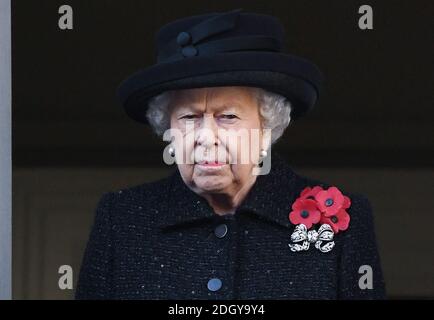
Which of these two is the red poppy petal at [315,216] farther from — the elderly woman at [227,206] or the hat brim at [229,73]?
the hat brim at [229,73]

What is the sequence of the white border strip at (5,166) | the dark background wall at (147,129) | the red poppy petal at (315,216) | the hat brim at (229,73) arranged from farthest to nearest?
1. the white border strip at (5,166)
2. the dark background wall at (147,129)
3. the red poppy petal at (315,216)
4. the hat brim at (229,73)

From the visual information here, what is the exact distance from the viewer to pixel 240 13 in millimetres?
3188

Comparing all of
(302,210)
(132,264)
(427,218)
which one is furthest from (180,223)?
(427,218)

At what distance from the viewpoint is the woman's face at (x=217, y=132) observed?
3.12 meters

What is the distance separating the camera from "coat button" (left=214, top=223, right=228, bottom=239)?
123 inches

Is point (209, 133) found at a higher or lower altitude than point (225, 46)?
lower

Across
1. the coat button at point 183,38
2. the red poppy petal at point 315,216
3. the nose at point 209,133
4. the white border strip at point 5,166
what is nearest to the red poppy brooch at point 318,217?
the red poppy petal at point 315,216

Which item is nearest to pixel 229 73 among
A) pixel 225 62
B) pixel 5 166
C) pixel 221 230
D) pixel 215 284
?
pixel 225 62

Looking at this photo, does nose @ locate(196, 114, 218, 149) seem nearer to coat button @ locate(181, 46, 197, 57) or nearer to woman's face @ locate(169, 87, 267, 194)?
woman's face @ locate(169, 87, 267, 194)

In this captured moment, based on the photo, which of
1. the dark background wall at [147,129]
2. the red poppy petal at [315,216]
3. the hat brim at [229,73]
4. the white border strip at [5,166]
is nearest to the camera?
the hat brim at [229,73]

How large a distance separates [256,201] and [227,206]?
10 cm

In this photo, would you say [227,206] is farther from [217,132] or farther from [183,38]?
[183,38]

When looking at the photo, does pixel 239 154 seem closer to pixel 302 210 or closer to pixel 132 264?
pixel 302 210

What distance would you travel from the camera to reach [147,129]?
3.30 meters
